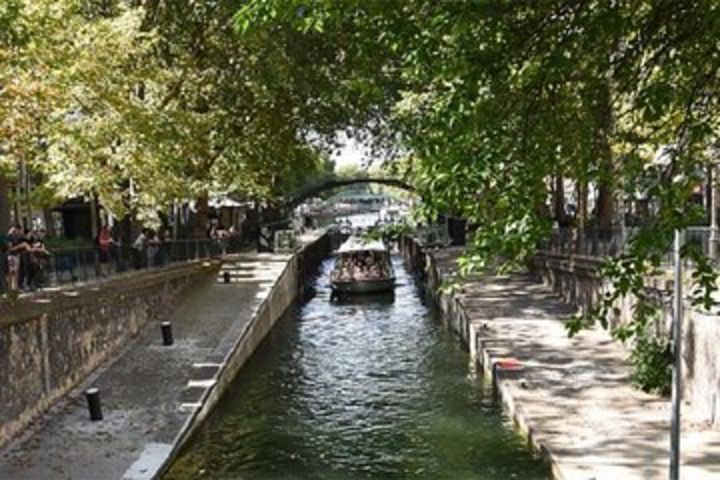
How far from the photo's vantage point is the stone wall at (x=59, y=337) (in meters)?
15.6

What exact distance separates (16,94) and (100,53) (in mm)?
4821

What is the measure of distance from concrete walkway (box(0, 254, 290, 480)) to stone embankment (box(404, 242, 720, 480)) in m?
6.21

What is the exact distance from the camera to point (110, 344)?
22281 millimetres

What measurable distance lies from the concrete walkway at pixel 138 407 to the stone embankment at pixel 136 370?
0.02 meters

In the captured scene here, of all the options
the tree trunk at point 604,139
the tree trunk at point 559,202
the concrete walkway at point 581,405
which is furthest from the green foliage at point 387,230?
the tree trunk at point 559,202

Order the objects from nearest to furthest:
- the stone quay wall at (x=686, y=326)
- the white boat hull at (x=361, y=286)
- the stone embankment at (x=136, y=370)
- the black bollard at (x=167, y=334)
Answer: the stone embankment at (x=136, y=370)
the stone quay wall at (x=686, y=326)
the black bollard at (x=167, y=334)
the white boat hull at (x=361, y=286)

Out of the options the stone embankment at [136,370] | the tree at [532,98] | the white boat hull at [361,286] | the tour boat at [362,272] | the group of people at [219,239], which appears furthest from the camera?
the tour boat at [362,272]

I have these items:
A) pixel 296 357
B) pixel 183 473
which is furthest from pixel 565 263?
pixel 183 473

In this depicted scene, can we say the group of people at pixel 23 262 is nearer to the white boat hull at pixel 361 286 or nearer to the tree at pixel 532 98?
the tree at pixel 532 98

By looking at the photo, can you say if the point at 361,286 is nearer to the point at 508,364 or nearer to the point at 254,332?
the point at 254,332

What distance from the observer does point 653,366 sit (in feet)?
56.1

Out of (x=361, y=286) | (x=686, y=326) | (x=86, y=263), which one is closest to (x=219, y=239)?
(x=361, y=286)

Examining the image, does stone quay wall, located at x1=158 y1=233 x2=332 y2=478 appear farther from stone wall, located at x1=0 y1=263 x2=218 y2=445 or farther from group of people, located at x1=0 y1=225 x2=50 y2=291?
group of people, located at x1=0 y1=225 x2=50 y2=291

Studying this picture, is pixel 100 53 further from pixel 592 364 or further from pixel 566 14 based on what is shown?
pixel 566 14
